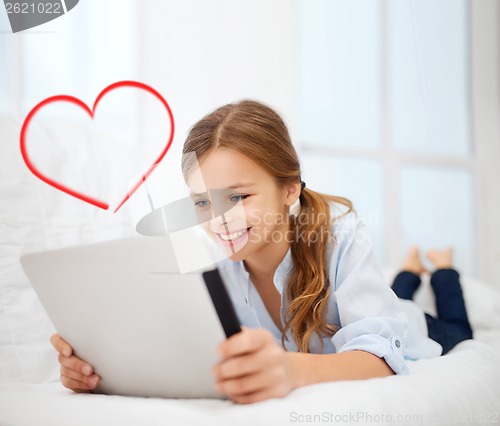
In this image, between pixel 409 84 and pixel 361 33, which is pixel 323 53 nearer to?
pixel 361 33

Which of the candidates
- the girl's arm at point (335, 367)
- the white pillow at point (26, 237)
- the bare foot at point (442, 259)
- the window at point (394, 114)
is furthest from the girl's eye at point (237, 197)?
the window at point (394, 114)

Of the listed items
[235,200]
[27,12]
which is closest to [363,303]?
[235,200]

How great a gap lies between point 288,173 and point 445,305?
73 cm

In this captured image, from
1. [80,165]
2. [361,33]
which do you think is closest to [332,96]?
[361,33]

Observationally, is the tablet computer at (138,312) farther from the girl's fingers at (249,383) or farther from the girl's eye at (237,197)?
the girl's eye at (237,197)

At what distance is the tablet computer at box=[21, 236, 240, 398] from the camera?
52cm

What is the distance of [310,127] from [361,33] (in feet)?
1.55

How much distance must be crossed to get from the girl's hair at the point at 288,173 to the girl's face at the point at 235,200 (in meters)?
0.02

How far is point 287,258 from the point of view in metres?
0.98

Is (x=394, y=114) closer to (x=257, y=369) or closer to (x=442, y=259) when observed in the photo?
(x=442, y=259)

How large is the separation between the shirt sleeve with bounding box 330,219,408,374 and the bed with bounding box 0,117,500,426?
0.20 ft

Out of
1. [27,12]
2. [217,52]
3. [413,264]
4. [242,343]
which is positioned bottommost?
[413,264]

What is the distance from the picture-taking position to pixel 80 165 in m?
1.23

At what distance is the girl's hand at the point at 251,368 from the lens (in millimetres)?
512
